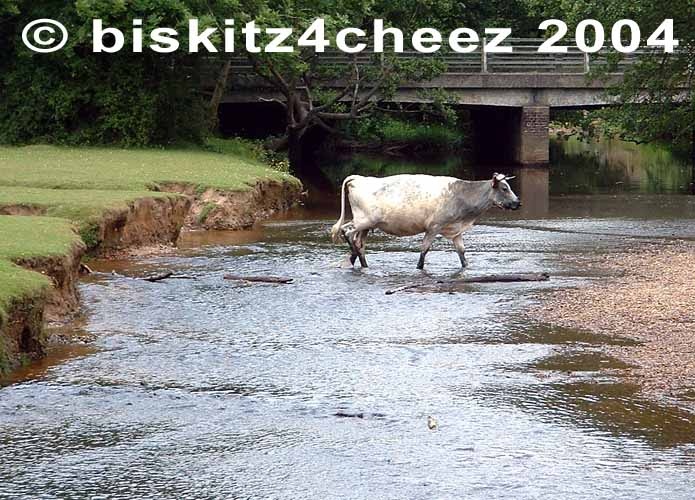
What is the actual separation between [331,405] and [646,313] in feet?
18.5

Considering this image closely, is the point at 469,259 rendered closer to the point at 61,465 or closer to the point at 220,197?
the point at 220,197

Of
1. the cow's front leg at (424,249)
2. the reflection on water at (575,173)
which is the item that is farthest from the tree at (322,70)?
the cow's front leg at (424,249)

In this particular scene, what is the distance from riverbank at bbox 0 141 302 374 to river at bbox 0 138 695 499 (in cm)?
57

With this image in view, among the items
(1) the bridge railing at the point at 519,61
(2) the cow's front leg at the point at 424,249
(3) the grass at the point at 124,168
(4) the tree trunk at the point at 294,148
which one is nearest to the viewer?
(2) the cow's front leg at the point at 424,249

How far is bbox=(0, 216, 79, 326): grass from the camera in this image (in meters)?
13.2

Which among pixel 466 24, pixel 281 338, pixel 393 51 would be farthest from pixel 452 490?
pixel 466 24

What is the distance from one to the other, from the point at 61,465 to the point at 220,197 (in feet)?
55.3

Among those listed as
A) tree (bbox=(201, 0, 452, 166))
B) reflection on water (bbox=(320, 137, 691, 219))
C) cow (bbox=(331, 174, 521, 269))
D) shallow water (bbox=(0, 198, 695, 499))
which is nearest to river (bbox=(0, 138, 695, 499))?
shallow water (bbox=(0, 198, 695, 499))

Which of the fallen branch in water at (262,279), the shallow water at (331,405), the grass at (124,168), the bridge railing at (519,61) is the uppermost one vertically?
the bridge railing at (519,61)

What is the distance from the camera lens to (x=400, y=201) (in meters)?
20.0

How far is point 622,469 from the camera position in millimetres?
9875

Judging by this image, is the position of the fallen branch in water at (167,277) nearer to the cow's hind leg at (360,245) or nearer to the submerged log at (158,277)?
the submerged log at (158,277)

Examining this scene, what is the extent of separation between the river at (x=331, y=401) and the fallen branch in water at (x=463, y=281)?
0.83ft

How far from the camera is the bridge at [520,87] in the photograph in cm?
4438
